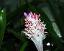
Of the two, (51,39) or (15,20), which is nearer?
(51,39)

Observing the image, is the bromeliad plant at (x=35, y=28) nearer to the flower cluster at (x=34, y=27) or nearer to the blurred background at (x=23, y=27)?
Answer: the flower cluster at (x=34, y=27)

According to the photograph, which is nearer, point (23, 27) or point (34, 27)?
point (34, 27)

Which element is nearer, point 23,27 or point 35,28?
point 35,28

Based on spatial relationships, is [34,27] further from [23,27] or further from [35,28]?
[23,27]

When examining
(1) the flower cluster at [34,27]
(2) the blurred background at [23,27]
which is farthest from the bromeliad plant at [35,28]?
(2) the blurred background at [23,27]

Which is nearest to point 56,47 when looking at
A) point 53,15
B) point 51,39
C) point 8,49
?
point 51,39

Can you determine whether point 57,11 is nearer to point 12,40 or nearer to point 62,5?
point 62,5

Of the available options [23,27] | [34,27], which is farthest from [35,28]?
[23,27]

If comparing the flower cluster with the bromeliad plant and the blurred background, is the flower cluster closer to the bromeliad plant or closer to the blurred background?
the bromeliad plant
